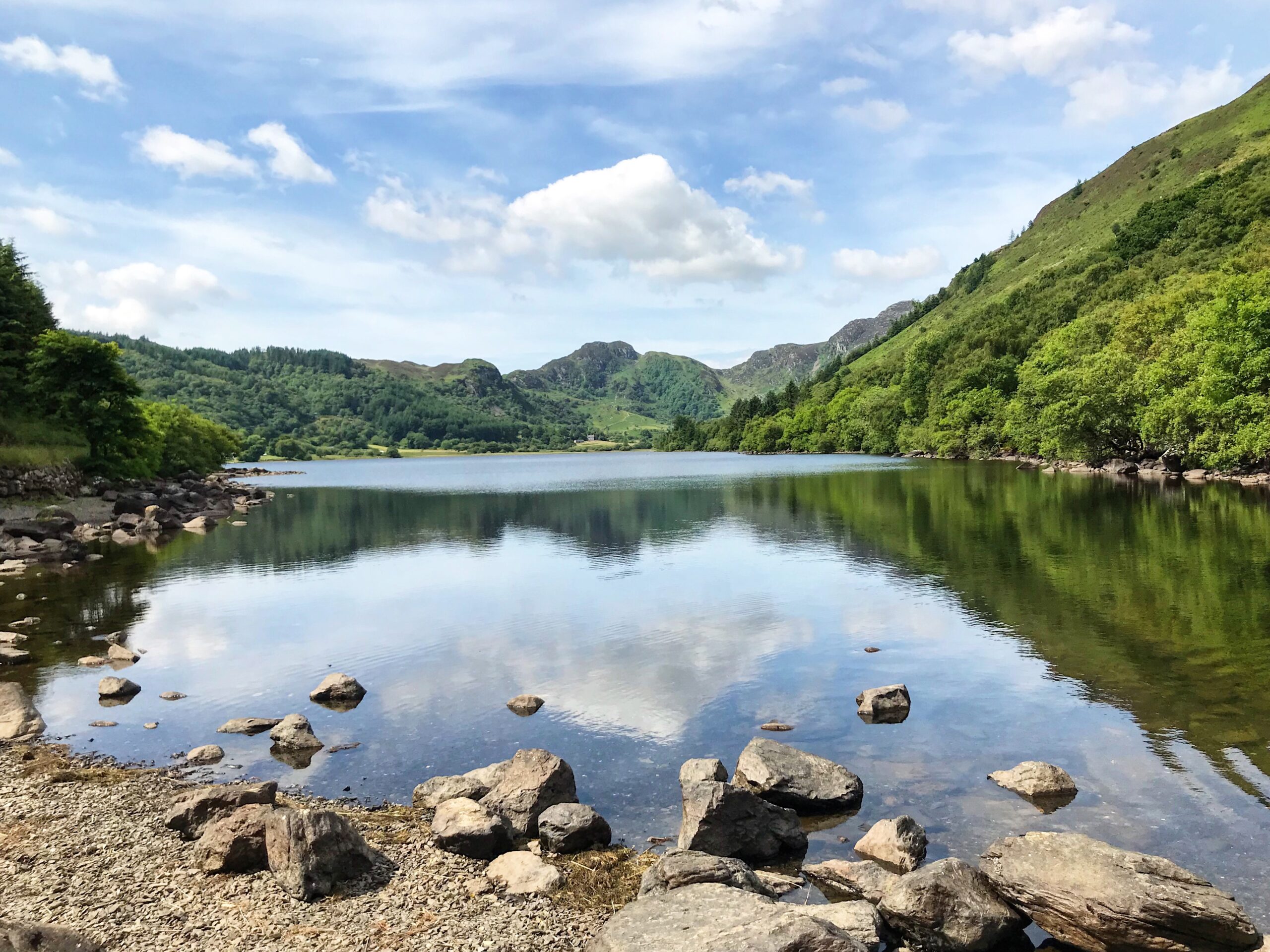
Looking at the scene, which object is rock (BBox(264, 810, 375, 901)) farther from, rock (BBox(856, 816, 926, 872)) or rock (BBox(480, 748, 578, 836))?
rock (BBox(856, 816, 926, 872))

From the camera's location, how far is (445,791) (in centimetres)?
1528

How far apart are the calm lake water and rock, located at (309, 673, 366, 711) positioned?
1.19 ft

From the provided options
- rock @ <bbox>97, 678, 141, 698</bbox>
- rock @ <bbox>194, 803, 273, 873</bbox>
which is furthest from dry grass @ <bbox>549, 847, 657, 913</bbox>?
rock @ <bbox>97, 678, 141, 698</bbox>

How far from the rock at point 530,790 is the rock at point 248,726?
25.9 feet

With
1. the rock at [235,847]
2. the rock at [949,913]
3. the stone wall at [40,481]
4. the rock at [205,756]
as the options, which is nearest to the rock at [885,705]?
the rock at [949,913]

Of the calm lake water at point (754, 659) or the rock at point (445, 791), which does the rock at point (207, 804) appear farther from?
the rock at point (445, 791)


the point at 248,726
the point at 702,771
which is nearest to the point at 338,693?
the point at 248,726

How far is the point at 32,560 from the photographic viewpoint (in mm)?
48844

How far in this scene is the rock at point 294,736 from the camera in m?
18.4

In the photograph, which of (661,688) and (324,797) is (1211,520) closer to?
(661,688)

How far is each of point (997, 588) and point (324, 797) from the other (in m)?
29.3

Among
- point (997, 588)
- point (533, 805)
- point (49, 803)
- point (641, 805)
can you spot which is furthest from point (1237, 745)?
point (49, 803)

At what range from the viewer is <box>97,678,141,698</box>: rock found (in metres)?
22.5

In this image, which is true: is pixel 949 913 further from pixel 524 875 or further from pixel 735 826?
pixel 524 875
